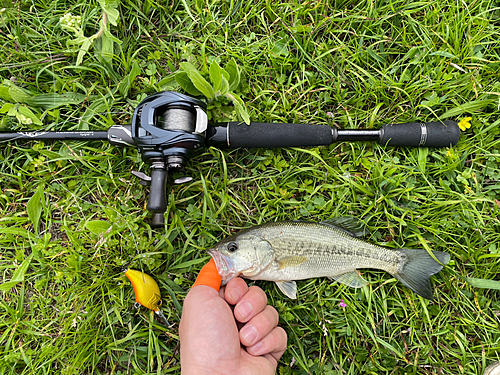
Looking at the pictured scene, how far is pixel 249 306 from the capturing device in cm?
283

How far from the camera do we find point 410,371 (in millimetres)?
3193

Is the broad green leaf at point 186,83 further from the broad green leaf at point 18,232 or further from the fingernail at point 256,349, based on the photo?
the fingernail at point 256,349

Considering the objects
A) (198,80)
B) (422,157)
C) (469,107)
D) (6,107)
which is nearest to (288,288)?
(422,157)

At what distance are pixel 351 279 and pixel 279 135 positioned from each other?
168 centimetres

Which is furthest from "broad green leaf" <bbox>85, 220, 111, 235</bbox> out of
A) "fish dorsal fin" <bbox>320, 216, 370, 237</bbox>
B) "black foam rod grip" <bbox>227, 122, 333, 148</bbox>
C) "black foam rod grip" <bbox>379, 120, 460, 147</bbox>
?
"black foam rod grip" <bbox>379, 120, 460, 147</bbox>

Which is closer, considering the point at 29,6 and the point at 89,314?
the point at 89,314

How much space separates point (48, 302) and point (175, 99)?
2.53 m

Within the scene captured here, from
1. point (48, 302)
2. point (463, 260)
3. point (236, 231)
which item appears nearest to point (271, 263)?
point (236, 231)

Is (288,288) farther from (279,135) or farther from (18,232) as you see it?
(18,232)

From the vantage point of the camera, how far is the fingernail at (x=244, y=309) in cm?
279

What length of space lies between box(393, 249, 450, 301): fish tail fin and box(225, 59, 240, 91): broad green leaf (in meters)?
2.45

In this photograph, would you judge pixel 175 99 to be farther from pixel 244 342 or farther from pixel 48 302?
pixel 48 302

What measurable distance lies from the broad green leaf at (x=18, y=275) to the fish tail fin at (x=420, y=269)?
3906 millimetres

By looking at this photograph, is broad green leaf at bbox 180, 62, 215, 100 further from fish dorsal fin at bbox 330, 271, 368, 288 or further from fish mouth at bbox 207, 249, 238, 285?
fish dorsal fin at bbox 330, 271, 368, 288
